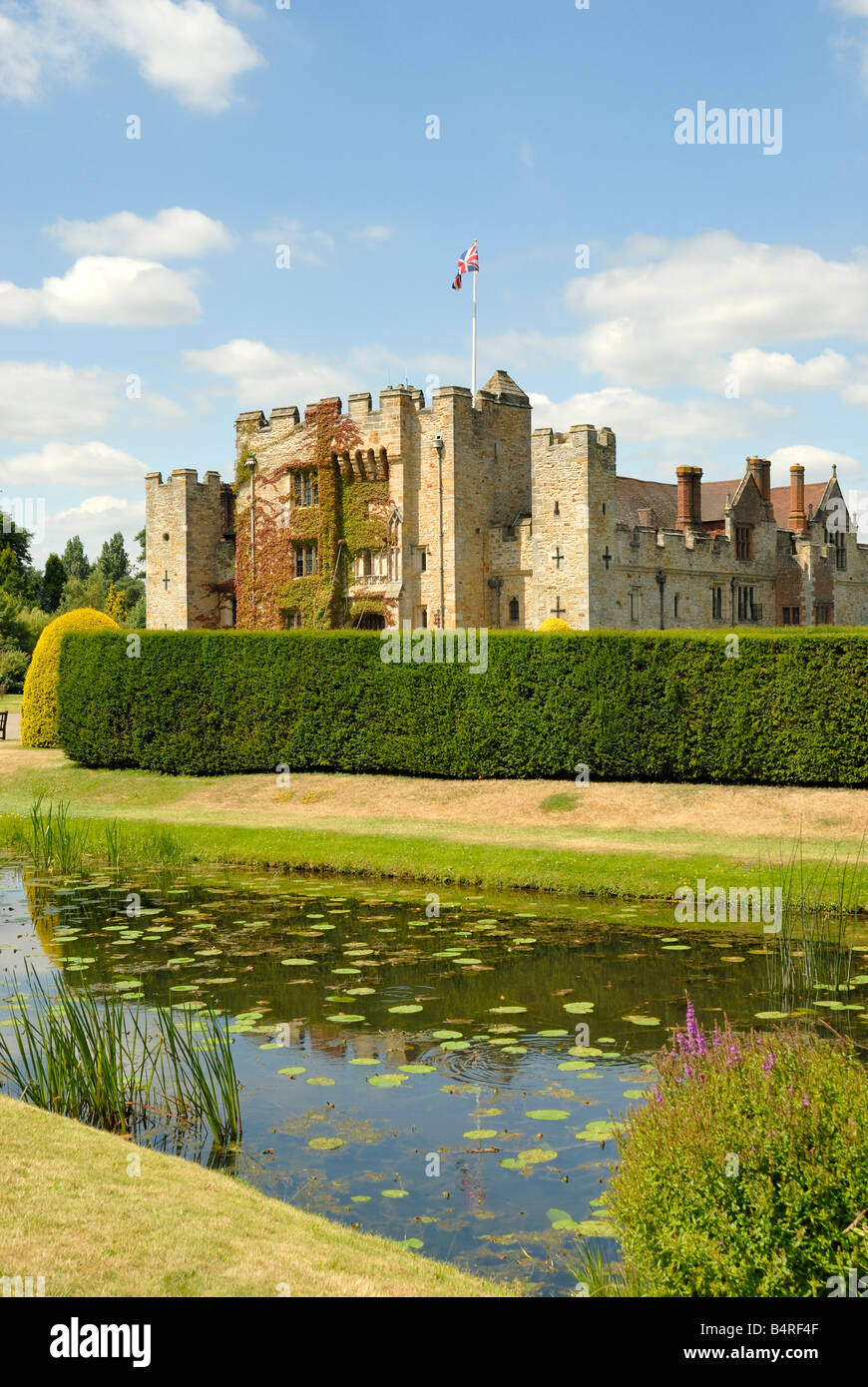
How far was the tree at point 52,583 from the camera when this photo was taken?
95.6m

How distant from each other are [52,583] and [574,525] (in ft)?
212

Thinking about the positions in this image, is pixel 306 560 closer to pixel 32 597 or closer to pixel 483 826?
pixel 483 826

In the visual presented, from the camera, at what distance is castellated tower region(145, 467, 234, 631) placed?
51.6m

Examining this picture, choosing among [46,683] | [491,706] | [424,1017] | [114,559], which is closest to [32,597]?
[114,559]

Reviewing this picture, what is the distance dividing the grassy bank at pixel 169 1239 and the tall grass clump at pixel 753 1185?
89 cm

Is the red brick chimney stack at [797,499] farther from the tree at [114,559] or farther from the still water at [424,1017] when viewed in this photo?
the tree at [114,559]

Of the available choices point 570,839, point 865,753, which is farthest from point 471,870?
point 865,753

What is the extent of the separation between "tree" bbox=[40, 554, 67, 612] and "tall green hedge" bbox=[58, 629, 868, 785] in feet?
220

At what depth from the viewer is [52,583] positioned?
9675cm

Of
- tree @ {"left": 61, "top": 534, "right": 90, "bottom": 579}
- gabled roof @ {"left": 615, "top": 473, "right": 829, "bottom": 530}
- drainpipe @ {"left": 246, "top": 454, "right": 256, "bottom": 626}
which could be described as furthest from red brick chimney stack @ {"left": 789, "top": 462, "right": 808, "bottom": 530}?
tree @ {"left": 61, "top": 534, "right": 90, "bottom": 579}

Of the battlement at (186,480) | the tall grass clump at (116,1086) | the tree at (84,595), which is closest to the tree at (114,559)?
the tree at (84,595)

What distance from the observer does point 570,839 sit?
1973cm

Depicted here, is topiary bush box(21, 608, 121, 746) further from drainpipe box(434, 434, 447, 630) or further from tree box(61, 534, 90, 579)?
tree box(61, 534, 90, 579)
